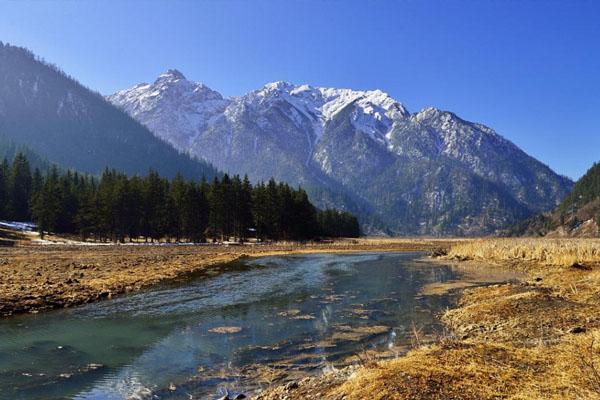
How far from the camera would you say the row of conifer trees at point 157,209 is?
10319cm

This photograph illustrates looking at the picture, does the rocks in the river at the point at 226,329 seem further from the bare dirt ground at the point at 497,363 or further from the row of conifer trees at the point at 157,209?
the row of conifer trees at the point at 157,209

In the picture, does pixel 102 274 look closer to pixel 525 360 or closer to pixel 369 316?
pixel 369 316

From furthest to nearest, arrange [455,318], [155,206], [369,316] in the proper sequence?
[155,206]
[369,316]
[455,318]

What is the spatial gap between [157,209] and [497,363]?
10667 centimetres

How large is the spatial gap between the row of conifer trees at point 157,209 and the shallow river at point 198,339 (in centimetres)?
7936

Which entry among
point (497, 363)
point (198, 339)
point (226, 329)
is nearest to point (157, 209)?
point (226, 329)

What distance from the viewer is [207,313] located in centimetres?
2414

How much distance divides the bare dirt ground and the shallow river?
5.23ft

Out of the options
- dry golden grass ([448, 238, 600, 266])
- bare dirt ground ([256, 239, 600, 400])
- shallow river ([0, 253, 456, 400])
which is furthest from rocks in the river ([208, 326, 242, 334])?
dry golden grass ([448, 238, 600, 266])

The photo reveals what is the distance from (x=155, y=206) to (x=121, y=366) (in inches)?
3884

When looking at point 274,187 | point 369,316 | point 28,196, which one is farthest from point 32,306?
point 28,196

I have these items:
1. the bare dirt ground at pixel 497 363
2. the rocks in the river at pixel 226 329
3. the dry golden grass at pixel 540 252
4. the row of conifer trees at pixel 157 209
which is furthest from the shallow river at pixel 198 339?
the row of conifer trees at pixel 157 209

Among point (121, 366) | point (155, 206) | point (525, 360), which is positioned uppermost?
point (155, 206)

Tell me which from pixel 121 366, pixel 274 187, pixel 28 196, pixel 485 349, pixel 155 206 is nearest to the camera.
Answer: pixel 485 349
